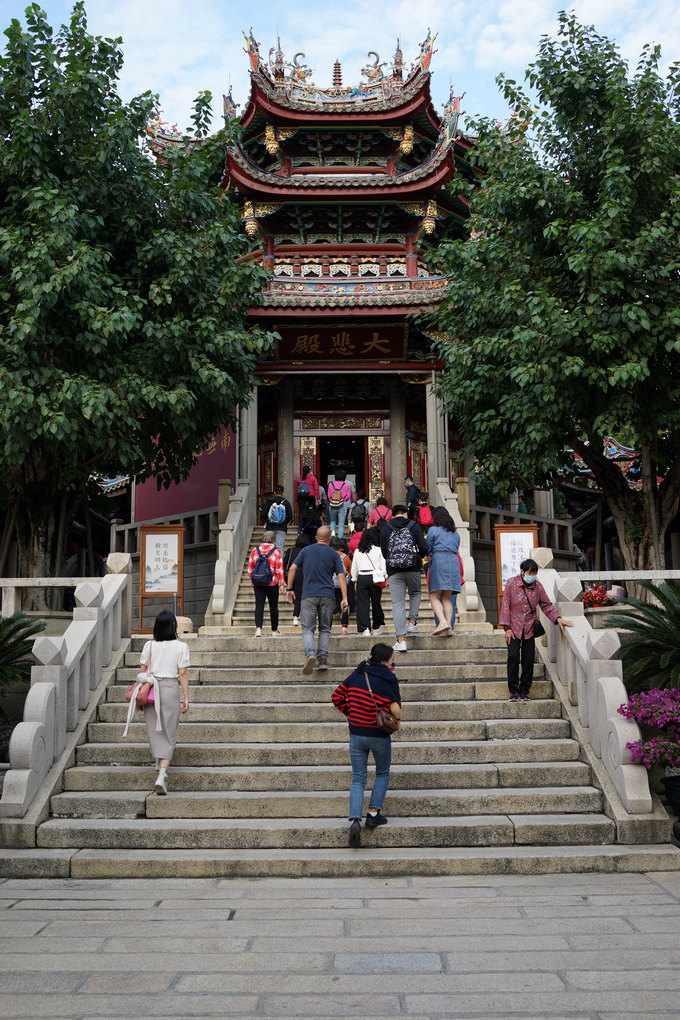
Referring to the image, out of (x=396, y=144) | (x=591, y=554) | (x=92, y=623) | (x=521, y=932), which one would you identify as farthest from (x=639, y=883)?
(x=591, y=554)

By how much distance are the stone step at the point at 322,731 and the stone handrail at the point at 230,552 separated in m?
4.36

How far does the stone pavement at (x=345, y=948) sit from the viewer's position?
13.1 ft

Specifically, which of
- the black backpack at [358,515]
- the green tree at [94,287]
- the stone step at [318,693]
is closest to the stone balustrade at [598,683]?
the stone step at [318,693]

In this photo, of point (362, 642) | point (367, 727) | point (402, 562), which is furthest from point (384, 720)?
point (402, 562)

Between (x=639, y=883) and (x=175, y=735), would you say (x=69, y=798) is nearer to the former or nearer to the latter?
(x=175, y=735)

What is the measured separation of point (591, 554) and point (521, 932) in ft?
69.5

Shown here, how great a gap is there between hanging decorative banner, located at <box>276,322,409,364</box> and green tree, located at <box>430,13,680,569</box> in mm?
4680

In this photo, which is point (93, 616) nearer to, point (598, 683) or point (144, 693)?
point (144, 693)

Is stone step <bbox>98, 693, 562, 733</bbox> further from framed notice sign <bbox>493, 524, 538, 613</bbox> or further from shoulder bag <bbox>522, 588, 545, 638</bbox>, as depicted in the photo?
framed notice sign <bbox>493, 524, 538, 613</bbox>

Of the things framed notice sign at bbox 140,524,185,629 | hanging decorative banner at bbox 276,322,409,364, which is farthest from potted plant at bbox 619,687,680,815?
hanging decorative banner at bbox 276,322,409,364

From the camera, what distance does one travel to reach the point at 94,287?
11.9 metres

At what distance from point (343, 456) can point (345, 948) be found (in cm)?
1824

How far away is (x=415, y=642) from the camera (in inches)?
399

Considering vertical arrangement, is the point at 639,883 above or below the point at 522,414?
below
